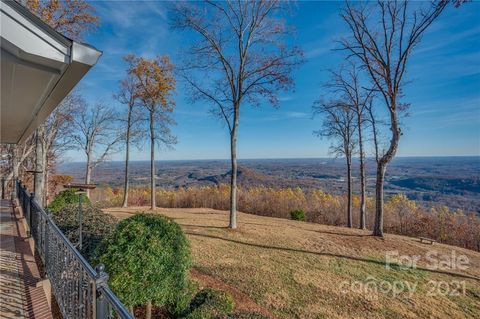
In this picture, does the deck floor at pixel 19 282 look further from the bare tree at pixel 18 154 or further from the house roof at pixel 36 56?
the bare tree at pixel 18 154

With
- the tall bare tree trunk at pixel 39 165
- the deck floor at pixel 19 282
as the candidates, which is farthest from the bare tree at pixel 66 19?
the deck floor at pixel 19 282

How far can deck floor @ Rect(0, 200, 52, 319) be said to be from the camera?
2.76 m

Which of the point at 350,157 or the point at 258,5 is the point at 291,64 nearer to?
the point at 258,5

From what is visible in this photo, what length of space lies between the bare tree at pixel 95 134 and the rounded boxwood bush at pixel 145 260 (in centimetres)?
1424

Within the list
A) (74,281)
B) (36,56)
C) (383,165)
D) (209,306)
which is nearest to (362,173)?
(383,165)

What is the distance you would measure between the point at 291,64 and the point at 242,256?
21.6ft

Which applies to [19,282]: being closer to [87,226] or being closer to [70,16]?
[87,226]

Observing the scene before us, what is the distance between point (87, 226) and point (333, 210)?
44.7 feet

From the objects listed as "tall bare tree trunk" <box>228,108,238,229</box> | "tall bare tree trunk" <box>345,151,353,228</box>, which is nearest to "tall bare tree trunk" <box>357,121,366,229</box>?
"tall bare tree trunk" <box>345,151,353,228</box>

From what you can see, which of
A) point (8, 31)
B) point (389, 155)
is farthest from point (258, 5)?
point (8, 31)

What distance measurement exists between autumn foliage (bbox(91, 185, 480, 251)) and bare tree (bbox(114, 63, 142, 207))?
502cm

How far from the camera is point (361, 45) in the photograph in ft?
28.1

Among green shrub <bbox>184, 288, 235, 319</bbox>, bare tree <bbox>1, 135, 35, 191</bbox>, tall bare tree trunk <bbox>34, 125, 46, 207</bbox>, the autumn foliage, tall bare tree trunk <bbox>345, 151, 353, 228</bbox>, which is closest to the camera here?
green shrub <bbox>184, 288, 235, 319</bbox>

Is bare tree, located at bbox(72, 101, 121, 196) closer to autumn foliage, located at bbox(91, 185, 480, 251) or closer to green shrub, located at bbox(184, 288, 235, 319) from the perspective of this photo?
autumn foliage, located at bbox(91, 185, 480, 251)
